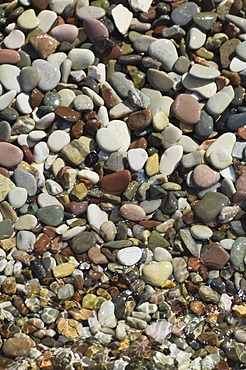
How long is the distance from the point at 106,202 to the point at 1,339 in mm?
558

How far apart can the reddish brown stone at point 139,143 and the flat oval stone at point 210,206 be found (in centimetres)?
28

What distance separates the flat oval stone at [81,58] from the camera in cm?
224

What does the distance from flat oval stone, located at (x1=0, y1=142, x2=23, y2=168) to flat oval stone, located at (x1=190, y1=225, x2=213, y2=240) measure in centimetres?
64

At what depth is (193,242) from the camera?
6.75 ft

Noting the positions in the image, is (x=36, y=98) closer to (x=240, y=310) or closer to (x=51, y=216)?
(x=51, y=216)

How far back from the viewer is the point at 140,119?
215cm

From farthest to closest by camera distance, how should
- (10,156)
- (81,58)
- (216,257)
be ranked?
(81,58) < (10,156) < (216,257)

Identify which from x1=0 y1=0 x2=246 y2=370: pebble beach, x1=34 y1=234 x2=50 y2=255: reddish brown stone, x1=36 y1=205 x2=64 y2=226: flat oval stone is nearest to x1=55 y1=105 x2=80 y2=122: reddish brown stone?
x1=0 y1=0 x2=246 y2=370: pebble beach

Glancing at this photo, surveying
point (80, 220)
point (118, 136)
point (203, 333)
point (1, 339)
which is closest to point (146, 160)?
point (118, 136)

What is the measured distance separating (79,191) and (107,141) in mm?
197

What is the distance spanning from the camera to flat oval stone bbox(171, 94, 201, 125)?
2158 mm

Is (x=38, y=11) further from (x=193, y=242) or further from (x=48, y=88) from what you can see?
(x=193, y=242)

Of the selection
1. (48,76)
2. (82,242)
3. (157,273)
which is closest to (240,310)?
(157,273)

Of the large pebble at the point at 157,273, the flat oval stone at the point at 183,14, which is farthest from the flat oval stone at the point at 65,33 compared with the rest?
the large pebble at the point at 157,273
